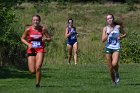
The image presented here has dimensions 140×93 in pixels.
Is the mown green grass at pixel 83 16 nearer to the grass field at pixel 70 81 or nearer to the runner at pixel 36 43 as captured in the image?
the grass field at pixel 70 81

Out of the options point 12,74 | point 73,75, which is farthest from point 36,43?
point 12,74

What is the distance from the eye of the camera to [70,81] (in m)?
18.7

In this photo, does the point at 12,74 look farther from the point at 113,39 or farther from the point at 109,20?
the point at 109,20

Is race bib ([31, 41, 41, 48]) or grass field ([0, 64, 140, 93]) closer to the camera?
grass field ([0, 64, 140, 93])

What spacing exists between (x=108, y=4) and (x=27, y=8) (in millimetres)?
11849

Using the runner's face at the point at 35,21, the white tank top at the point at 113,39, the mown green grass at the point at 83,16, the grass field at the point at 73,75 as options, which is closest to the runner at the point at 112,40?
the white tank top at the point at 113,39

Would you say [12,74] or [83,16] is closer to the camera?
[12,74]

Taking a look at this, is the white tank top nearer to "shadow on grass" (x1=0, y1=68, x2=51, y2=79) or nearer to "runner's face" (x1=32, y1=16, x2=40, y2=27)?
"runner's face" (x1=32, y1=16, x2=40, y2=27)

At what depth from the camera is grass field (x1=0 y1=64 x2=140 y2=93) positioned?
15.6 m

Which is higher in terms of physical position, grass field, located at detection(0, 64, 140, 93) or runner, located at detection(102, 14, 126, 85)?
runner, located at detection(102, 14, 126, 85)

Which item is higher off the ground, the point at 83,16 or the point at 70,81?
the point at 70,81

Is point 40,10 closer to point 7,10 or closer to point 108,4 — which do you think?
point 108,4

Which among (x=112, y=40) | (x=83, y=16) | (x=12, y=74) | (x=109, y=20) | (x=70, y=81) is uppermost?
(x=109, y=20)

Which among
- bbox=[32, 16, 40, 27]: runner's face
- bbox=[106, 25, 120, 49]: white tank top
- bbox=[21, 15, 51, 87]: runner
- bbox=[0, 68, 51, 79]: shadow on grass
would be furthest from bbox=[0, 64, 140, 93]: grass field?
bbox=[32, 16, 40, 27]: runner's face
